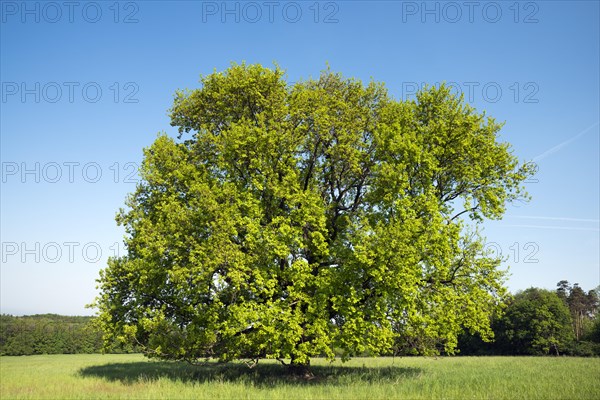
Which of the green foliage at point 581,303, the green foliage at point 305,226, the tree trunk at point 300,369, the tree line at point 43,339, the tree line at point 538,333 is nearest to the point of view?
the green foliage at point 305,226

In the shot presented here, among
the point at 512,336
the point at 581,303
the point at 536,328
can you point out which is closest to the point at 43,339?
the point at 512,336

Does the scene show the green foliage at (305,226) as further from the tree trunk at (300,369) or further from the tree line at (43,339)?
the tree line at (43,339)

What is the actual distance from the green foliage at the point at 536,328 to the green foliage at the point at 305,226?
6427 centimetres

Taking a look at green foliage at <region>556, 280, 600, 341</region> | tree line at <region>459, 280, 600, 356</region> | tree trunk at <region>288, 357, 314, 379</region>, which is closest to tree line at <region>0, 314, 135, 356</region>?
tree trunk at <region>288, 357, 314, 379</region>

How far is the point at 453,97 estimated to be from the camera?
2647 centimetres

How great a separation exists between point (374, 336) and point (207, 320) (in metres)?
8.94

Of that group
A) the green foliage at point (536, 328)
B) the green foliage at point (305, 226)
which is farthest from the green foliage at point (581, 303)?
the green foliage at point (305, 226)

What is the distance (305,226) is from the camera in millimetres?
24141

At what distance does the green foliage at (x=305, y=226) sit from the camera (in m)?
21.5

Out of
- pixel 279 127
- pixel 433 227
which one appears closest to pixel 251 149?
pixel 279 127

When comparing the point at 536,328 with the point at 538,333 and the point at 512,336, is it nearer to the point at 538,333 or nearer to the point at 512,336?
the point at 538,333

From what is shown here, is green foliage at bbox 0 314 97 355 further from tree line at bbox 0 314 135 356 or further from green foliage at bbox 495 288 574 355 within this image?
green foliage at bbox 495 288 574 355

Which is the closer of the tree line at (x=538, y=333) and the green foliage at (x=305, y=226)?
the green foliage at (x=305, y=226)

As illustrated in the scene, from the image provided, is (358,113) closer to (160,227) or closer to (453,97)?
(453,97)
